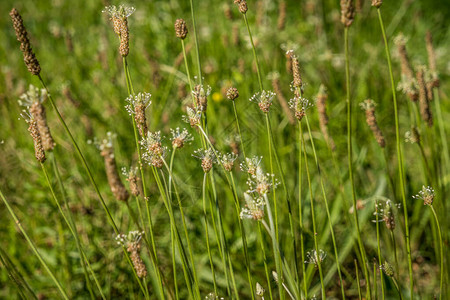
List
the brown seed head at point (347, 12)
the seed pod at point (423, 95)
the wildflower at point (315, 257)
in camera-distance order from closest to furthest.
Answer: the brown seed head at point (347, 12) → the wildflower at point (315, 257) → the seed pod at point (423, 95)

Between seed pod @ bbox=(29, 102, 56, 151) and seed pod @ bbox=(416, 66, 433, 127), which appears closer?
seed pod @ bbox=(29, 102, 56, 151)

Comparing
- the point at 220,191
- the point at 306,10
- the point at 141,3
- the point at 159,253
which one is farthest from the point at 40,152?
the point at 141,3

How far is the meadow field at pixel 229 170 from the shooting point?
1.08 m

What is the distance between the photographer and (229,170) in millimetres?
1105

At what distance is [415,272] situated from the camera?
175cm

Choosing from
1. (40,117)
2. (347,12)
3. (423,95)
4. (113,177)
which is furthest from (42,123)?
(423,95)

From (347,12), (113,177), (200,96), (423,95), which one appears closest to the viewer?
(347,12)

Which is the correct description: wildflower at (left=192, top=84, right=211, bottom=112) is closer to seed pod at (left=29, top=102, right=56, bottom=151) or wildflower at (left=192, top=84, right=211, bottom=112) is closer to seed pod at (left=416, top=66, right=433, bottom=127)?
seed pod at (left=29, top=102, right=56, bottom=151)

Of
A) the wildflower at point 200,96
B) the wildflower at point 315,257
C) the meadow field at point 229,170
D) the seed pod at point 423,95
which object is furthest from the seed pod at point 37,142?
the seed pod at point 423,95

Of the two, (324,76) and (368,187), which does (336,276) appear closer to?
(368,187)

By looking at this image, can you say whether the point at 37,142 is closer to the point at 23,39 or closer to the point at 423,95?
the point at 23,39

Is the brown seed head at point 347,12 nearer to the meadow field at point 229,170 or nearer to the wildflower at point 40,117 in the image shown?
the meadow field at point 229,170

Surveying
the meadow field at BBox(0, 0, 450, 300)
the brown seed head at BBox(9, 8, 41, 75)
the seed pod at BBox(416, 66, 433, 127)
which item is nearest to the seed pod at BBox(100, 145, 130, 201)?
the meadow field at BBox(0, 0, 450, 300)

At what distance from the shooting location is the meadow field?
108 centimetres
